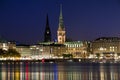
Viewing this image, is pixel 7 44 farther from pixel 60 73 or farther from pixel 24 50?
pixel 60 73

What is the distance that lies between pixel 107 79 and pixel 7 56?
94.2m

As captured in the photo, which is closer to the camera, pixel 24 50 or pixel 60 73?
pixel 60 73

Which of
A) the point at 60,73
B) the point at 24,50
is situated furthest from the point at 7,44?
the point at 60,73

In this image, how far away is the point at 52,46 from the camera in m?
199

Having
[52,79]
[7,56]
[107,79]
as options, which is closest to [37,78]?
[52,79]

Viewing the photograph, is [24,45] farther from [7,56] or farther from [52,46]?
[7,56]

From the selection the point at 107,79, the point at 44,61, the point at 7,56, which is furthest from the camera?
the point at 44,61

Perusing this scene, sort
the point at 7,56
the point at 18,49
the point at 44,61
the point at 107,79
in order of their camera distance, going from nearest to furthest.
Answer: the point at 107,79, the point at 7,56, the point at 44,61, the point at 18,49

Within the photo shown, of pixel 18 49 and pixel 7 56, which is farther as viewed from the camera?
pixel 18 49

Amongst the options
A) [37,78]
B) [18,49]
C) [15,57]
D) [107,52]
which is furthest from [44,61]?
[37,78]

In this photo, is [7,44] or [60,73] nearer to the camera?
[60,73]

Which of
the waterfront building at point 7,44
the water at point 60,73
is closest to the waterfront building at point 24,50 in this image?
the waterfront building at point 7,44

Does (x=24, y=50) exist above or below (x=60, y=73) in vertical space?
above

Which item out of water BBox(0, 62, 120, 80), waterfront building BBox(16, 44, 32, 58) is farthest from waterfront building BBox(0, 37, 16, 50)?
water BBox(0, 62, 120, 80)
